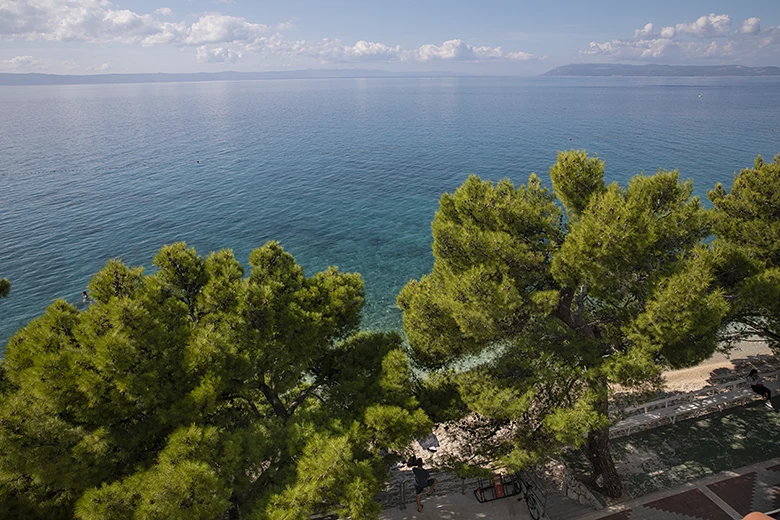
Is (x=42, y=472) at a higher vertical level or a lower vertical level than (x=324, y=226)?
higher

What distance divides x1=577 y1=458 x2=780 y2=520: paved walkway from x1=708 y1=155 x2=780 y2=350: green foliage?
4471 mm

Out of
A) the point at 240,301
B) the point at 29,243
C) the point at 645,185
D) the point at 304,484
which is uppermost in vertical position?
the point at 645,185

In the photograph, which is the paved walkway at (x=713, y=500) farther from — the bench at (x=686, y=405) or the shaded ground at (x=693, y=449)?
→ the bench at (x=686, y=405)

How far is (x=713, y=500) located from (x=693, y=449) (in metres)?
2.54

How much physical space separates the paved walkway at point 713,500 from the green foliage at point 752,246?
4.47 metres

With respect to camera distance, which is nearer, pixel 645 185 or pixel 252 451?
pixel 252 451

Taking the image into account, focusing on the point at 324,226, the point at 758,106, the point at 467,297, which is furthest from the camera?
the point at 758,106

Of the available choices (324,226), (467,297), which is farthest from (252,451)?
(324,226)

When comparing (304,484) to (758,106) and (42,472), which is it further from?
(758,106)

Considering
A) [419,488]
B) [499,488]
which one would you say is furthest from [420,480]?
[499,488]

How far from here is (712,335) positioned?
11.3 meters

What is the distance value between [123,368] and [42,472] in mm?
2247

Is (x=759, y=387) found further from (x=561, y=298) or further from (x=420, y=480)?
(x=420, y=480)

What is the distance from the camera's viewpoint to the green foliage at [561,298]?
34.4 ft
